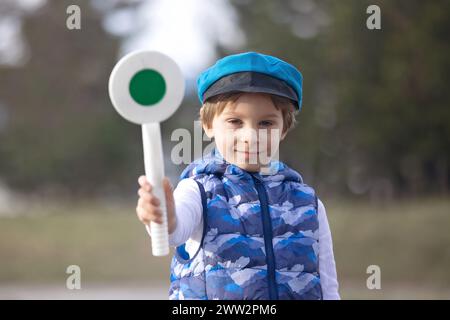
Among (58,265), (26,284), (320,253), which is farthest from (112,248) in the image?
(320,253)

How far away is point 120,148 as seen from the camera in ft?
53.4

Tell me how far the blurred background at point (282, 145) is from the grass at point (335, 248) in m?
0.03

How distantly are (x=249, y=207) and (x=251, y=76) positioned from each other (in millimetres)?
417

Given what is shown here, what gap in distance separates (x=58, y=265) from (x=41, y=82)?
7123 mm

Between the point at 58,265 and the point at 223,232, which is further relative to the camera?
the point at 58,265

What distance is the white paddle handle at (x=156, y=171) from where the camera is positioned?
1.76 m

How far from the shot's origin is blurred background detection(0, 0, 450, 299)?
399 inches

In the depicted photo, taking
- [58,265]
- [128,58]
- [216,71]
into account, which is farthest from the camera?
[58,265]

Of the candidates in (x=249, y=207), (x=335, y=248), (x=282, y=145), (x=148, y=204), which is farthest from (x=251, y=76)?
(x=282, y=145)

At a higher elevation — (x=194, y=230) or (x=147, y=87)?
(x=147, y=87)

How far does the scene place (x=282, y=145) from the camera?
1360cm

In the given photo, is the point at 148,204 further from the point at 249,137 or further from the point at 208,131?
the point at 208,131

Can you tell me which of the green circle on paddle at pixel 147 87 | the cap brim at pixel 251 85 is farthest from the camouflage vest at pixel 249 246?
the green circle on paddle at pixel 147 87
